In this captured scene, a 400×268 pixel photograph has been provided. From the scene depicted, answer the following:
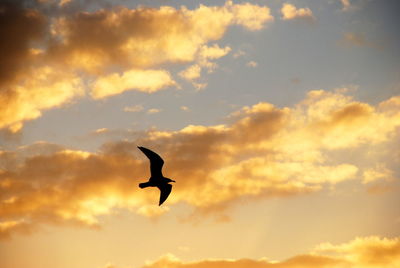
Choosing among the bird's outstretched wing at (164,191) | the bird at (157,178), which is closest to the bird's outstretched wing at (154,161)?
the bird at (157,178)

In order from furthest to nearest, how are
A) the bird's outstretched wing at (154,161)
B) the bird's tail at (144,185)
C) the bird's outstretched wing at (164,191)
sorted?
the bird's outstretched wing at (164,191) → the bird's tail at (144,185) → the bird's outstretched wing at (154,161)

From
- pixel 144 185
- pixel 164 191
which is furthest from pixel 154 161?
pixel 164 191

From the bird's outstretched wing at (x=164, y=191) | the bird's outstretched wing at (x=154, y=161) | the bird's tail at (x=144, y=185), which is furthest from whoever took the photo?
the bird's outstretched wing at (x=164, y=191)

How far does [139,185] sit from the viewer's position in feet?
136

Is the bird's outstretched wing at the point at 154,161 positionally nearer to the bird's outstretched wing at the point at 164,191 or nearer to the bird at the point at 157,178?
the bird at the point at 157,178

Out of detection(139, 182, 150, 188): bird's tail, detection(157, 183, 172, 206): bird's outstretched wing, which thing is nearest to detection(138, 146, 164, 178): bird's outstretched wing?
detection(139, 182, 150, 188): bird's tail

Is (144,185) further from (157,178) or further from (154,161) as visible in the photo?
(154,161)

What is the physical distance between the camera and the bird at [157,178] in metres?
40.5

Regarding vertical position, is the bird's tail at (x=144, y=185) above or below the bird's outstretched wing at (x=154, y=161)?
below

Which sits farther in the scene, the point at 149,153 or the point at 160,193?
the point at 160,193

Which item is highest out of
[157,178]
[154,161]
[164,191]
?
[154,161]

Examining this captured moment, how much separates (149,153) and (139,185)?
113 inches

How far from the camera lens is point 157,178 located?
41.6 meters

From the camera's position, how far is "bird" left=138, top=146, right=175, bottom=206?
4050 cm
